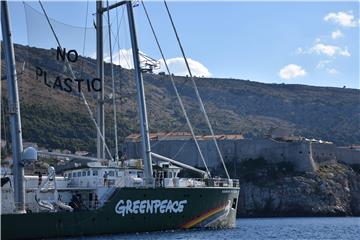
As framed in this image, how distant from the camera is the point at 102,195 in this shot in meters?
40.5

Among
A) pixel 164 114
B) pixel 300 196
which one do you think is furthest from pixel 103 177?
pixel 164 114

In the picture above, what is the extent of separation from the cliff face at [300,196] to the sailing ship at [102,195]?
40631 millimetres

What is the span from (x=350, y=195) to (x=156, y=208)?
57.1m

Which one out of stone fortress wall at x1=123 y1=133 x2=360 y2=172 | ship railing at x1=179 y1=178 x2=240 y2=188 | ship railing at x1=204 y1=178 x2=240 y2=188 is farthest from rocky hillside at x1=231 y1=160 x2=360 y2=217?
ship railing at x1=179 y1=178 x2=240 y2=188

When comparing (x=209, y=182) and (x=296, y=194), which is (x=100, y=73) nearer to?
(x=209, y=182)

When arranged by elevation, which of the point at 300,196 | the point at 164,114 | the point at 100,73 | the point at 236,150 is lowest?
the point at 300,196

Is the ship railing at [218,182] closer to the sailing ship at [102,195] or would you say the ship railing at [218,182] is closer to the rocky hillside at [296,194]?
the sailing ship at [102,195]

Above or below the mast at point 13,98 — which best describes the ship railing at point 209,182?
below

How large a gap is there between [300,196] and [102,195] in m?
51.0

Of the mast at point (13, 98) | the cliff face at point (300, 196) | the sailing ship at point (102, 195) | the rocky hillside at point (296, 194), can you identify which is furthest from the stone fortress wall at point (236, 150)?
the mast at point (13, 98)

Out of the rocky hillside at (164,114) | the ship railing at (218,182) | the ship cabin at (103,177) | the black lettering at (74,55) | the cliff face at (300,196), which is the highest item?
the rocky hillside at (164,114)

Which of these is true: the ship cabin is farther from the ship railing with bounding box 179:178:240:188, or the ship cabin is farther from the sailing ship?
the ship railing with bounding box 179:178:240:188

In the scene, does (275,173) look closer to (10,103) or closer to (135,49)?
(135,49)

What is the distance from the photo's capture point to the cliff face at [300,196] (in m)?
86.9
